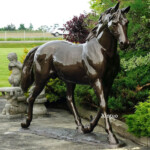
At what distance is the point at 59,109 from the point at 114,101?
3.21 meters

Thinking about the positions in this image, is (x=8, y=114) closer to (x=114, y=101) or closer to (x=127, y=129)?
(x=114, y=101)

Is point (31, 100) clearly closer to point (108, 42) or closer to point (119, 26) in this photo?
point (108, 42)

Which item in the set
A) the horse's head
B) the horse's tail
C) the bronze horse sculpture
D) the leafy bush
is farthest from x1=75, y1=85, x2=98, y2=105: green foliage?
the leafy bush

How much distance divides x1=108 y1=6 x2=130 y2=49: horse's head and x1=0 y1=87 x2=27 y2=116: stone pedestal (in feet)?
13.7

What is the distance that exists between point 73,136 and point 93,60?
4.68 feet

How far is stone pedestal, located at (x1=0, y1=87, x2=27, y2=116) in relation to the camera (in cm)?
822

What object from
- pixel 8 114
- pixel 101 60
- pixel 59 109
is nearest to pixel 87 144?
pixel 101 60

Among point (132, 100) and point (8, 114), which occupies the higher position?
point (132, 100)

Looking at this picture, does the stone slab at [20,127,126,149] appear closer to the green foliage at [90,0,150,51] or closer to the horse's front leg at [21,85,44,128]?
the horse's front leg at [21,85,44,128]

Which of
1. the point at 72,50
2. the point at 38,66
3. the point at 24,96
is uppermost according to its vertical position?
the point at 72,50

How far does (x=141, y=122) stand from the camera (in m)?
5.15

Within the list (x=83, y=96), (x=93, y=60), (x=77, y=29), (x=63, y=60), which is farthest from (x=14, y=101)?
(x=77, y=29)

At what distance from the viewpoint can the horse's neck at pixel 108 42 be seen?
16.3 ft

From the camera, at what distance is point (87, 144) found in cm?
522
